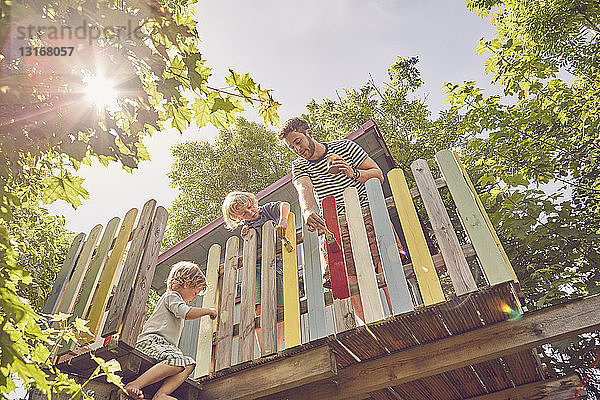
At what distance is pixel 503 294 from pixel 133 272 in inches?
87.8

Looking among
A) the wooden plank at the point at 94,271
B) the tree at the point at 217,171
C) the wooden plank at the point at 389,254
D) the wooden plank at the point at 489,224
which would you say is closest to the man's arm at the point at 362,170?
the wooden plank at the point at 389,254

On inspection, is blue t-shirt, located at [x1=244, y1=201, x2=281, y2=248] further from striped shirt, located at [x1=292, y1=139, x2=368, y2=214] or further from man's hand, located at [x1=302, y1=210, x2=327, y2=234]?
man's hand, located at [x1=302, y1=210, x2=327, y2=234]

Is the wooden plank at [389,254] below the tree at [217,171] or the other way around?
below

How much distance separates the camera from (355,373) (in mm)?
2725

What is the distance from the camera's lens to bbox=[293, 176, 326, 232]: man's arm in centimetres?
310

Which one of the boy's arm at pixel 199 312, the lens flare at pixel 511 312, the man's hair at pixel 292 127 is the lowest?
the lens flare at pixel 511 312

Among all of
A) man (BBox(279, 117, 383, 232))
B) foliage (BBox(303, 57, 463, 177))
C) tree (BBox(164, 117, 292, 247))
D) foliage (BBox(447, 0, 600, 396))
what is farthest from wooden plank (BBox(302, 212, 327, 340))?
tree (BBox(164, 117, 292, 247))

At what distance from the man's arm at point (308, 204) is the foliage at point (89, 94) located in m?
1.23

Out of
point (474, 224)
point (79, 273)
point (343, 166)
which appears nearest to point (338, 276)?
point (474, 224)

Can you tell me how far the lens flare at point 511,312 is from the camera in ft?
7.61

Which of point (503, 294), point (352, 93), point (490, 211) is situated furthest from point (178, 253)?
point (352, 93)

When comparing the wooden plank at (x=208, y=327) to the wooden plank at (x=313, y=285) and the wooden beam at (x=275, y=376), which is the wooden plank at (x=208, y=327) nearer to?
the wooden beam at (x=275, y=376)

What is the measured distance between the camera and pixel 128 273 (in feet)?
9.20

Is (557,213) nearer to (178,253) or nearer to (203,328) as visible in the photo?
(203,328)
